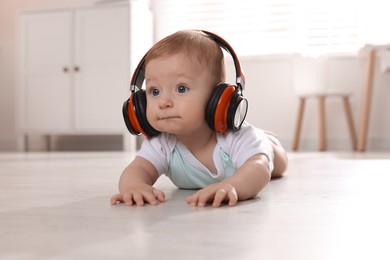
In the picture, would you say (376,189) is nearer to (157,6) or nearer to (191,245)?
(191,245)

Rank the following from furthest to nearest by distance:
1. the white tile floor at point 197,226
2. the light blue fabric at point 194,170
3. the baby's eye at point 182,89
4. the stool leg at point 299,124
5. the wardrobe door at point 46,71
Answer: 1. the wardrobe door at point 46,71
2. the stool leg at point 299,124
3. the light blue fabric at point 194,170
4. the baby's eye at point 182,89
5. the white tile floor at point 197,226

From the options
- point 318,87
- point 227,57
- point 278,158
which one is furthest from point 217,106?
point 227,57

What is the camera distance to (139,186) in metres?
0.89

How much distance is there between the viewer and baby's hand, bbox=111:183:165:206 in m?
0.83

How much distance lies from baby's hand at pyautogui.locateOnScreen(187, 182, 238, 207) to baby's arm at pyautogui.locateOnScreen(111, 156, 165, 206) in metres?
0.07

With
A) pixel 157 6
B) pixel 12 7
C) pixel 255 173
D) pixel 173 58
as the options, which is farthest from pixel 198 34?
pixel 12 7

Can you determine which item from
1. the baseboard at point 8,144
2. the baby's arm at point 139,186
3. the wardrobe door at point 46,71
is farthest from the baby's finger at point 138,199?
the baseboard at point 8,144

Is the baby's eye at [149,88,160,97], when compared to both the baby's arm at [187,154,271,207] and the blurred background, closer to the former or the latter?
the baby's arm at [187,154,271,207]

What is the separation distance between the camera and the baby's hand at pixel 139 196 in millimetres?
834

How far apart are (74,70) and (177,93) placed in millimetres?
2902

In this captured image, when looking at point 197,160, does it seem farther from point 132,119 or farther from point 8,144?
point 8,144

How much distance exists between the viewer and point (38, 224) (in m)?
0.66

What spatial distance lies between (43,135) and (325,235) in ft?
12.6

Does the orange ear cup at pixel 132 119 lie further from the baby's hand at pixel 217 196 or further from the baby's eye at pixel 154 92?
the baby's hand at pixel 217 196
